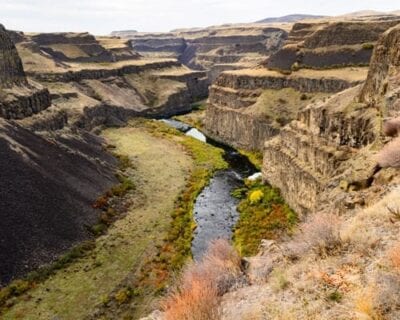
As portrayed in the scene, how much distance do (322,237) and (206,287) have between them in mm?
4256

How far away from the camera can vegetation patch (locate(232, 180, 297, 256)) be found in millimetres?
38594

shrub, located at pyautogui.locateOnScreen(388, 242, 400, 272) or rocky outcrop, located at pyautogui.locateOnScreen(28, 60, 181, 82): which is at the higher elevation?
shrub, located at pyautogui.locateOnScreen(388, 242, 400, 272)

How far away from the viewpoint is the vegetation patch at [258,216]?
3859cm

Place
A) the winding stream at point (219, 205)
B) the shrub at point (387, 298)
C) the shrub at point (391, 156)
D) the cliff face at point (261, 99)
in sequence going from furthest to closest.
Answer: the cliff face at point (261, 99) < the winding stream at point (219, 205) < the shrub at point (391, 156) < the shrub at point (387, 298)

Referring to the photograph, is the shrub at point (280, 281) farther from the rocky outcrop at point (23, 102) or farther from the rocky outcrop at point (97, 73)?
the rocky outcrop at point (97, 73)

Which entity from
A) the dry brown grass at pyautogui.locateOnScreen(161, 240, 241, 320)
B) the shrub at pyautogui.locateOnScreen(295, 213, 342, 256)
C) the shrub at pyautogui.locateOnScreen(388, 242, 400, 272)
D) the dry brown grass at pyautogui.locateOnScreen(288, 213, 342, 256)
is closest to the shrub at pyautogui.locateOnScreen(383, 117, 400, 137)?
the shrub at pyautogui.locateOnScreen(295, 213, 342, 256)

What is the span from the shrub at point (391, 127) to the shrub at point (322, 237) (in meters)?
10.9

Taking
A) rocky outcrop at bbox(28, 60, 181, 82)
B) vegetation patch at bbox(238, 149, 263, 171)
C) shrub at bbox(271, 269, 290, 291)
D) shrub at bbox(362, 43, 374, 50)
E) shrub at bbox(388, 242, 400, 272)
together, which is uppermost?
shrub at bbox(388, 242, 400, 272)

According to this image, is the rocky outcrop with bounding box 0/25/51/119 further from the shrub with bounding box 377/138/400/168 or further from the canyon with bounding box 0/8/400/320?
the shrub with bounding box 377/138/400/168

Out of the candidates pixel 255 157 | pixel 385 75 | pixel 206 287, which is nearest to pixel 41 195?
pixel 385 75

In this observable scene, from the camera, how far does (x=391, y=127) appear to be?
84.9 feet

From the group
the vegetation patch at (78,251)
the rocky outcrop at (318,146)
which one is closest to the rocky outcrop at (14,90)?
the vegetation patch at (78,251)

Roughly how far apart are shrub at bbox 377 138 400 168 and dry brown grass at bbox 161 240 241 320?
9.16 meters

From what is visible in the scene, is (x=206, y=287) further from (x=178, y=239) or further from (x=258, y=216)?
(x=258, y=216)
